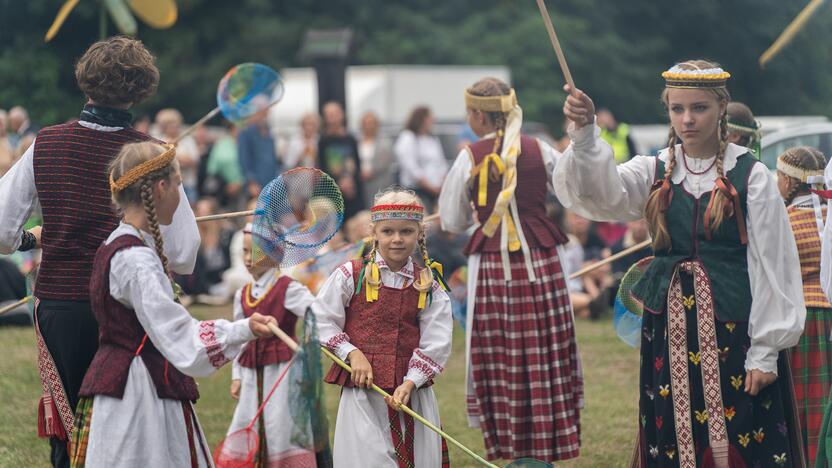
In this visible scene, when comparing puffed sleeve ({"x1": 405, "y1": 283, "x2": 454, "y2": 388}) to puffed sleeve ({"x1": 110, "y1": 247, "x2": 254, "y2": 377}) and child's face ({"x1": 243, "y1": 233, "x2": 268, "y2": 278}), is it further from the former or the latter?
child's face ({"x1": 243, "y1": 233, "x2": 268, "y2": 278})

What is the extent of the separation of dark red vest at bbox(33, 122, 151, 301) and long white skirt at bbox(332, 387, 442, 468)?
1.16 metres

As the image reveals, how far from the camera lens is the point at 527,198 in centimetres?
752

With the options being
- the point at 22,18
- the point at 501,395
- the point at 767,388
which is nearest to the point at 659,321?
the point at 767,388

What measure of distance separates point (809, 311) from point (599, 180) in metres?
1.75

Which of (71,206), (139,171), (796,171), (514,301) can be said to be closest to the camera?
(139,171)

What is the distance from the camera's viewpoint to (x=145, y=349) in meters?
4.70

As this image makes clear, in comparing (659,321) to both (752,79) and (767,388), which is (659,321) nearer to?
(767,388)

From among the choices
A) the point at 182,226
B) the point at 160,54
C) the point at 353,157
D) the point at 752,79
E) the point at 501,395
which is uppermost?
the point at 160,54

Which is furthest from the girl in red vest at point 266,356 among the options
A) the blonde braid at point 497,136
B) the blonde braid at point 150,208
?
the blonde braid at point 150,208

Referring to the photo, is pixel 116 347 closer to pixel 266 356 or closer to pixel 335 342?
pixel 335 342

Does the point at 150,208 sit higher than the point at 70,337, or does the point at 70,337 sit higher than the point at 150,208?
the point at 150,208

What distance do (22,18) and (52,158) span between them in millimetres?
21682

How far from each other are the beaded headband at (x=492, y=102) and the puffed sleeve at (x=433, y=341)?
1.93 m

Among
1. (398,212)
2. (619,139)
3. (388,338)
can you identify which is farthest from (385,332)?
(619,139)
